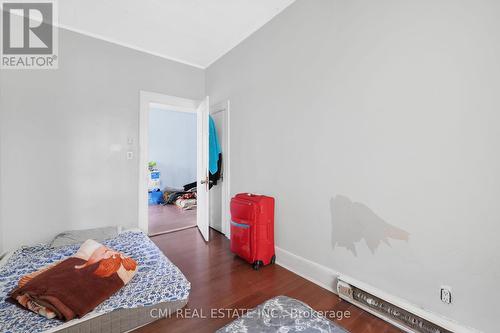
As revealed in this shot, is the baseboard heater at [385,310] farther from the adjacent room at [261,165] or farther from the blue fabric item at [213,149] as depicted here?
the blue fabric item at [213,149]

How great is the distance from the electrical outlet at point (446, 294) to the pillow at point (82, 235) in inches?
128

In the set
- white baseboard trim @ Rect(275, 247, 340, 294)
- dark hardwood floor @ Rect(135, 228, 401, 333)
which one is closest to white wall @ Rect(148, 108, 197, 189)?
dark hardwood floor @ Rect(135, 228, 401, 333)

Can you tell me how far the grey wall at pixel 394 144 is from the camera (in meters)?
1.22

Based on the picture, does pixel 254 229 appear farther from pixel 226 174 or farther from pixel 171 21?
pixel 171 21

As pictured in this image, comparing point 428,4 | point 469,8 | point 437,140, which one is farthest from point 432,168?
point 428,4

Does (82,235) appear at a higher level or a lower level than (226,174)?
lower

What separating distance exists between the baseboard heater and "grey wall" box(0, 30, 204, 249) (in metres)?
2.92

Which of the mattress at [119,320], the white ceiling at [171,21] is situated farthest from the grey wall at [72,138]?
the mattress at [119,320]

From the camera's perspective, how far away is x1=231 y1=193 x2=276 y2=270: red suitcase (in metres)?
2.24

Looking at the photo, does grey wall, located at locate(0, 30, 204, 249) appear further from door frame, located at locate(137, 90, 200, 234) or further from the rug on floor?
the rug on floor

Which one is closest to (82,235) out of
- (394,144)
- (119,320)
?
(119,320)

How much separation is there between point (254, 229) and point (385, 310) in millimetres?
1223

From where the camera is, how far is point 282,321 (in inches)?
48.3

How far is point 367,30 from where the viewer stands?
1675 millimetres
